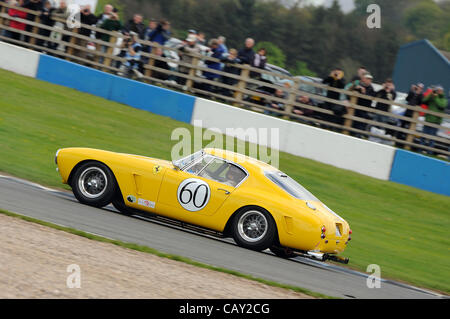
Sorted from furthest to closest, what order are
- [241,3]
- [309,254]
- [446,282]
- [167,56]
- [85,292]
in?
[241,3] → [167,56] → [446,282] → [309,254] → [85,292]

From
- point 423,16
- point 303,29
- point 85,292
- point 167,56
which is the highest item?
point 423,16

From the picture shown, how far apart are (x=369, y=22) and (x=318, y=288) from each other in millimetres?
7757

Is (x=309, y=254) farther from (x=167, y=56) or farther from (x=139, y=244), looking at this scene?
(x=167, y=56)

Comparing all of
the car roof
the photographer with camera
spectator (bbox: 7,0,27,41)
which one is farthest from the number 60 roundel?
spectator (bbox: 7,0,27,41)

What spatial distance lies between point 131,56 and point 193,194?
34.4 ft

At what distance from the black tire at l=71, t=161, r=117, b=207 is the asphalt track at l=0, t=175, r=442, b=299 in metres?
0.14

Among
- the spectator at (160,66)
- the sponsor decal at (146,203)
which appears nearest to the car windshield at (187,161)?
the sponsor decal at (146,203)

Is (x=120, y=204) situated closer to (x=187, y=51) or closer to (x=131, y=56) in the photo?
(x=187, y=51)

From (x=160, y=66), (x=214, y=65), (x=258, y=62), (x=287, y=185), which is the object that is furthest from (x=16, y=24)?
(x=287, y=185)

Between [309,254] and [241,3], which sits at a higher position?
[241,3]

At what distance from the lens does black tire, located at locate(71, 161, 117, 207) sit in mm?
9320
